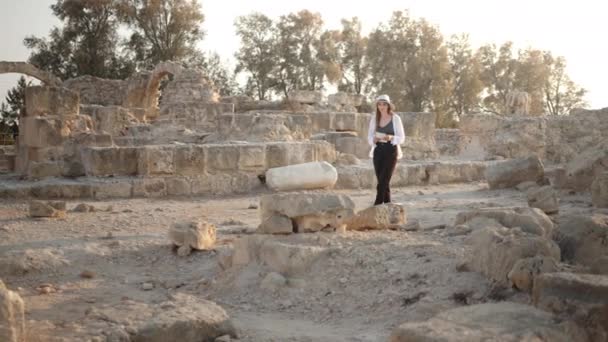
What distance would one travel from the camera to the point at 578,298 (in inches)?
119

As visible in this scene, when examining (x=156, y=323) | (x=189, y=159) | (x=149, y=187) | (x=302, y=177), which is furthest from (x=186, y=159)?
(x=156, y=323)

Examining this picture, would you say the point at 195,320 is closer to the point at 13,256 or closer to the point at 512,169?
the point at 13,256

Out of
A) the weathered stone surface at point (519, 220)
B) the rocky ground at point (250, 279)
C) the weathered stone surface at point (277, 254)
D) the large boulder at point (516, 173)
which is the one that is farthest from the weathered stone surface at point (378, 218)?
the large boulder at point (516, 173)

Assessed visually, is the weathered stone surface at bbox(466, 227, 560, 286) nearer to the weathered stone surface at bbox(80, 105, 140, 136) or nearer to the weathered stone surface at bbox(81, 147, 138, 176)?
the weathered stone surface at bbox(81, 147, 138, 176)

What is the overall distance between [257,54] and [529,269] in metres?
35.2

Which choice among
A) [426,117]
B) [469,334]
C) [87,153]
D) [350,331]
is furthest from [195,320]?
[426,117]

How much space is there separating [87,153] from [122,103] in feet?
45.6

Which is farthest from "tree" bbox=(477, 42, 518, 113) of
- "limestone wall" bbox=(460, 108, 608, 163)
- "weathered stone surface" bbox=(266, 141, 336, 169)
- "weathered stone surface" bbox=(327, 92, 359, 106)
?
"weathered stone surface" bbox=(266, 141, 336, 169)

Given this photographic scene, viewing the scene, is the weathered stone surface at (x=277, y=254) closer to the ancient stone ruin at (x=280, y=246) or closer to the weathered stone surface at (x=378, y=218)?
the ancient stone ruin at (x=280, y=246)

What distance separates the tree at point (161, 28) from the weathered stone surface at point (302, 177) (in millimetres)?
25491

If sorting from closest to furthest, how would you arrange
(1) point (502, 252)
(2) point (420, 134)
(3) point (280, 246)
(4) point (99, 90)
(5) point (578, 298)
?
(5) point (578, 298) → (1) point (502, 252) → (3) point (280, 246) → (2) point (420, 134) → (4) point (99, 90)

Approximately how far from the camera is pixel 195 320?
3.28 m

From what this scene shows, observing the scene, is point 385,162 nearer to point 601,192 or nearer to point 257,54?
point 601,192

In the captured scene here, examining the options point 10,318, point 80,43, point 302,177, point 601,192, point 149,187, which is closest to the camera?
point 10,318
